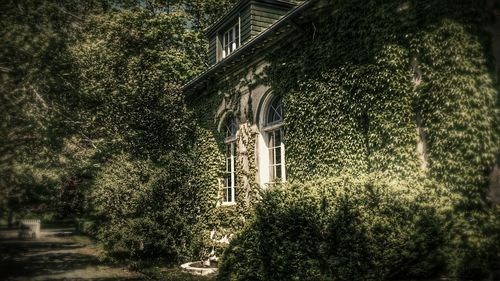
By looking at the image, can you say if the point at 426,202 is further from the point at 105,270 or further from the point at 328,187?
the point at 105,270

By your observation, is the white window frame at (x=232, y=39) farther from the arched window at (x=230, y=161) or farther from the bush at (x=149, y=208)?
the bush at (x=149, y=208)

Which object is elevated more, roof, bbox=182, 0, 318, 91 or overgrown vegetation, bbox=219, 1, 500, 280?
roof, bbox=182, 0, 318, 91

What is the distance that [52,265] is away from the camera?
11.0 m

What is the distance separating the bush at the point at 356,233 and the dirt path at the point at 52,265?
4.51m

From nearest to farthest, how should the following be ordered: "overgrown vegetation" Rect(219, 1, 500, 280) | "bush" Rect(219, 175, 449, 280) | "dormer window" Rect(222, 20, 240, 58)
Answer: "bush" Rect(219, 175, 449, 280), "overgrown vegetation" Rect(219, 1, 500, 280), "dormer window" Rect(222, 20, 240, 58)

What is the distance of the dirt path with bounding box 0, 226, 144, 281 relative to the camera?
8.95 metres

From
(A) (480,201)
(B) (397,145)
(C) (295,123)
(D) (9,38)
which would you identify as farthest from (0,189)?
(A) (480,201)

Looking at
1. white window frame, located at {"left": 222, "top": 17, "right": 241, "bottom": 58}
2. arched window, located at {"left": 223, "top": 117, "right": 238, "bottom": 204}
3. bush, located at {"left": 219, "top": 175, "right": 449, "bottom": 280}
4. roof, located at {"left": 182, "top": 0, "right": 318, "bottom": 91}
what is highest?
white window frame, located at {"left": 222, "top": 17, "right": 241, "bottom": 58}

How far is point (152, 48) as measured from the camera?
2138cm

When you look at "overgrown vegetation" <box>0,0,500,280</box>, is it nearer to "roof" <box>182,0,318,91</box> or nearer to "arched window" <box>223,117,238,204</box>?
"roof" <box>182,0,318,91</box>

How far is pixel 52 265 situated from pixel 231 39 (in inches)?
394

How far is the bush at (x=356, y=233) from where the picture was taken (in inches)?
206

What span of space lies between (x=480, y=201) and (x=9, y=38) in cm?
862

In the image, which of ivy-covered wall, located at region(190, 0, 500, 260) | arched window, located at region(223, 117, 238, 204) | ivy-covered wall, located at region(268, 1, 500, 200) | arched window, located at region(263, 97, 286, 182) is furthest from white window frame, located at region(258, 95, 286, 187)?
arched window, located at region(223, 117, 238, 204)
